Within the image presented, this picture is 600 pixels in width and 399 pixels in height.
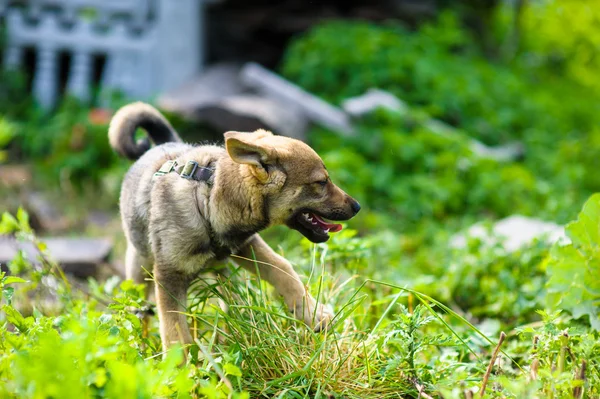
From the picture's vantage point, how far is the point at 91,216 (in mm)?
6949

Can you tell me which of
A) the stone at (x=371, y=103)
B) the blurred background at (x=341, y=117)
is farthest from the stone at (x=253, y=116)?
the stone at (x=371, y=103)

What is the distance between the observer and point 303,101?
7789 mm

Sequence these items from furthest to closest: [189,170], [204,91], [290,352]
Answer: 1. [204,91]
2. [189,170]
3. [290,352]

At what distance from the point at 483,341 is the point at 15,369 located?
2.26 meters

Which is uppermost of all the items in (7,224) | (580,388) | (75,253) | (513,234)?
(580,388)

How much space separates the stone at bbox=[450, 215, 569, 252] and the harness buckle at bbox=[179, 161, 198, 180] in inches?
95.3

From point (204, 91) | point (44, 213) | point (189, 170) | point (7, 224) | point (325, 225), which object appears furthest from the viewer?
point (204, 91)

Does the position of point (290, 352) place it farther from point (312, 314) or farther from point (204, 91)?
point (204, 91)

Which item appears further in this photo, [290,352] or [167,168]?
[167,168]

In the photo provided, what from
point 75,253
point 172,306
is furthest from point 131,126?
point 75,253

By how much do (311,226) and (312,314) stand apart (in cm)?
41

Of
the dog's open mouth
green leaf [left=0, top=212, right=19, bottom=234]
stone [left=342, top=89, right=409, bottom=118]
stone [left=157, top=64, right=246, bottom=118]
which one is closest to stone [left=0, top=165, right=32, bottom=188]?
stone [left=157, top=64, right=246, bottom=118]

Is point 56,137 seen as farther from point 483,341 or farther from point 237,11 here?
point 483,341

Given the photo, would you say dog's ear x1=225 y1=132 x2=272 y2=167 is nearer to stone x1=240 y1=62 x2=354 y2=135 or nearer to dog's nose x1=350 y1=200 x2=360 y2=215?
dog's nose x1=350 y1=200 x2=360 y2=215
